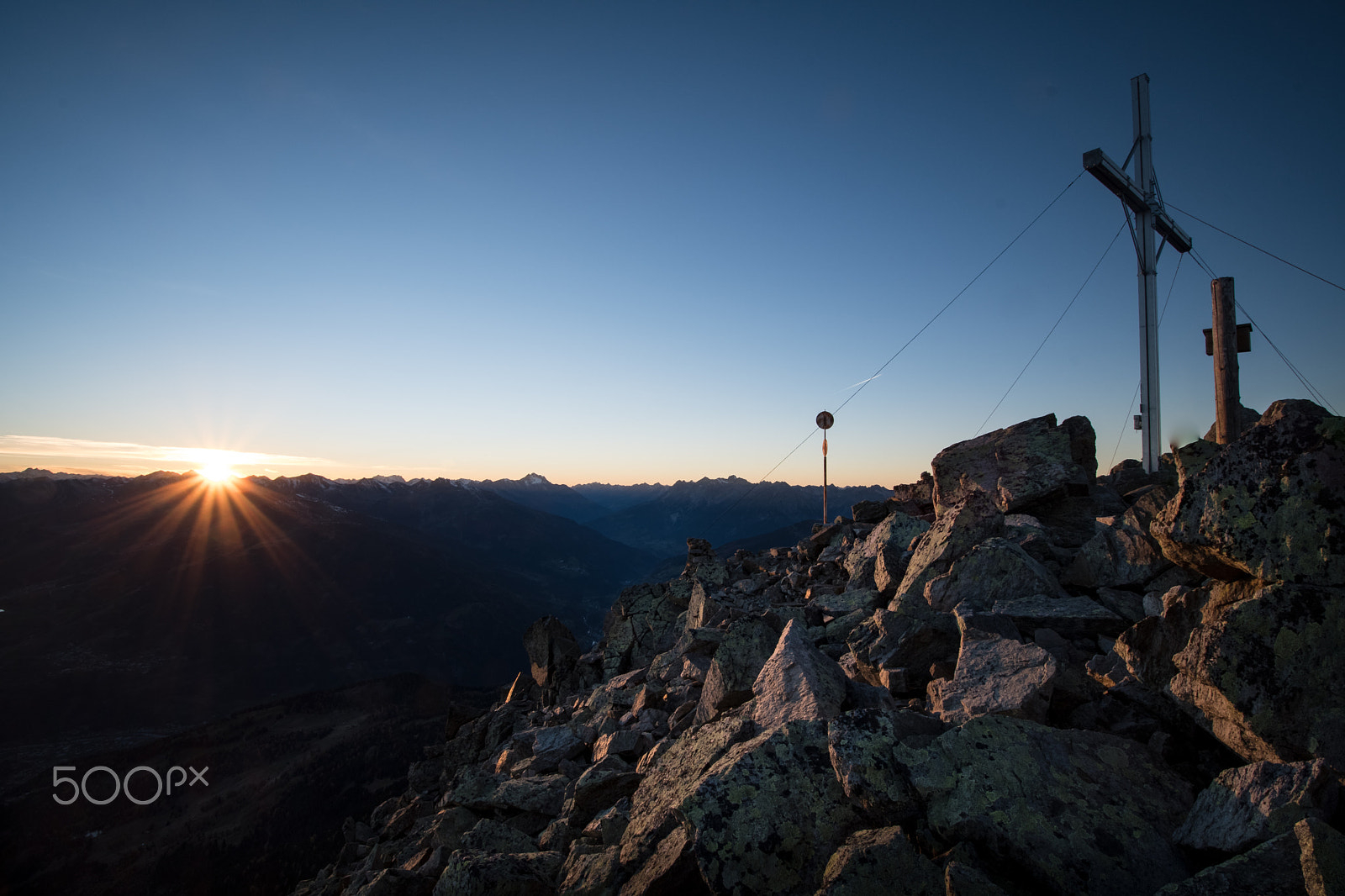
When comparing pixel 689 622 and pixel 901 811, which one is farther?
pixel 689 622

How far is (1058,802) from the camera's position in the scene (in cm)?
412

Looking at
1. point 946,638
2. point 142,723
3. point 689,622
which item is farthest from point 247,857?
point 142,723

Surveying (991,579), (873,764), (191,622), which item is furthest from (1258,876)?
(191,622)

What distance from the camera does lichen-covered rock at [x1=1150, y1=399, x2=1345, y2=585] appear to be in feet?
14.3

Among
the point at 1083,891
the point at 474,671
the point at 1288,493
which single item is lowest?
the point at 474,671

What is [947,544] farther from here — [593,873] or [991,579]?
[593,873]

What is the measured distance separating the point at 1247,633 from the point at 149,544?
9342 inches

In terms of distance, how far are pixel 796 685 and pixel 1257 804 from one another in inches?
149

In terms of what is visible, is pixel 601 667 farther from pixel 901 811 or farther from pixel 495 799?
pixel 901 811

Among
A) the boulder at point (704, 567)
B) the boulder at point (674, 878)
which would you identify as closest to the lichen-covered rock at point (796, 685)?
the boulder at point (674, 878)

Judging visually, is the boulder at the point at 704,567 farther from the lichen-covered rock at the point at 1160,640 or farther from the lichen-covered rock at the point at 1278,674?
the lichen-covered rock at the point at 1278,674

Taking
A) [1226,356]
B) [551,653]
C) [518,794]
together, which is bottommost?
[551,653]

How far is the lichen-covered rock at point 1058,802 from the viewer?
372 centimetres

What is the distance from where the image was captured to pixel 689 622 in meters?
15.8
